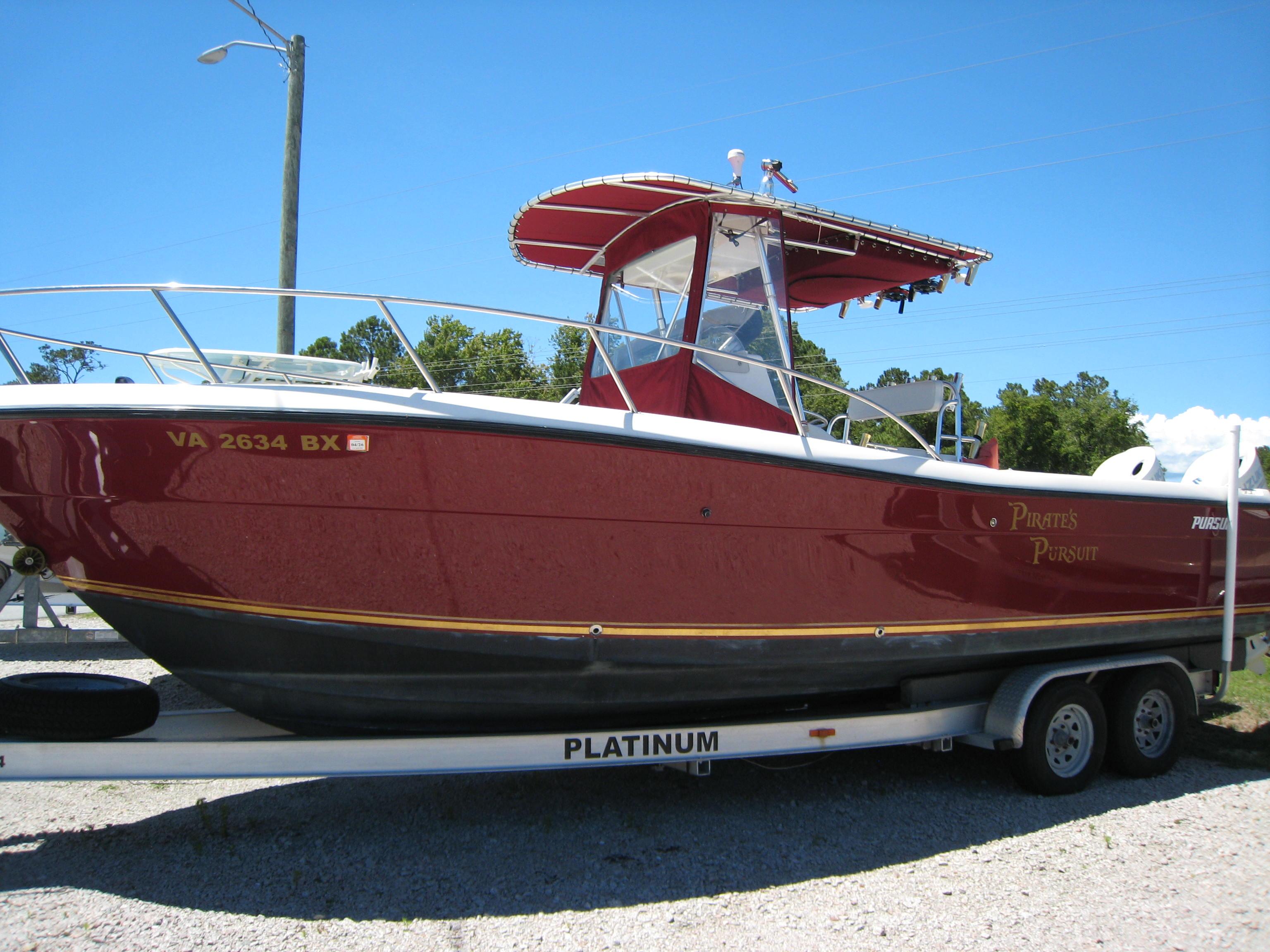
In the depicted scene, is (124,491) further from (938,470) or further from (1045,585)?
(1045,585)

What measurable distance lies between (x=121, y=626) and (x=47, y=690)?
1.06ft

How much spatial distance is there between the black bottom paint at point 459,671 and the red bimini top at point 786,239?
2.16 metres

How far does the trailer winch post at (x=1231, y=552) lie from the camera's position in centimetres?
477

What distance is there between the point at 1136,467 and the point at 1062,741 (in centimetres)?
173

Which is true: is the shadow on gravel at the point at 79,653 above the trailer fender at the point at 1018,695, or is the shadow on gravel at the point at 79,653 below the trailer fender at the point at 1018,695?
below

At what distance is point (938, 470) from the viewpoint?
3.82m

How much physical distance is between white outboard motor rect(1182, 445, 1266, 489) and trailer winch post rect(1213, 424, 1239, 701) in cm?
11

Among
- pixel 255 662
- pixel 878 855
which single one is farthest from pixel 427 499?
pixel 878 855

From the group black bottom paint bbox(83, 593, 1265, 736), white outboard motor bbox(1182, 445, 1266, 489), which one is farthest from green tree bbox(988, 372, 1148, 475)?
black bottom paint bbox(83, 593, 1265, 736)

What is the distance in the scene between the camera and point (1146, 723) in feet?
15.4

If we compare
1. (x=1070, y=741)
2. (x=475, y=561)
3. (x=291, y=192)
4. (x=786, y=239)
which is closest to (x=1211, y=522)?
(x=1070, y=741)

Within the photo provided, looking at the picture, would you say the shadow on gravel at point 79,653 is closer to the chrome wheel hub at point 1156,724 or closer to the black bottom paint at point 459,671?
the black bottom paint at point 459,671

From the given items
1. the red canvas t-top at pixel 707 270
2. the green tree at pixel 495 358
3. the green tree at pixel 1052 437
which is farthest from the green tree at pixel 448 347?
the red canvas t-top at pixel 707 270

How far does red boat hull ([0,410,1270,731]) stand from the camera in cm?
295
